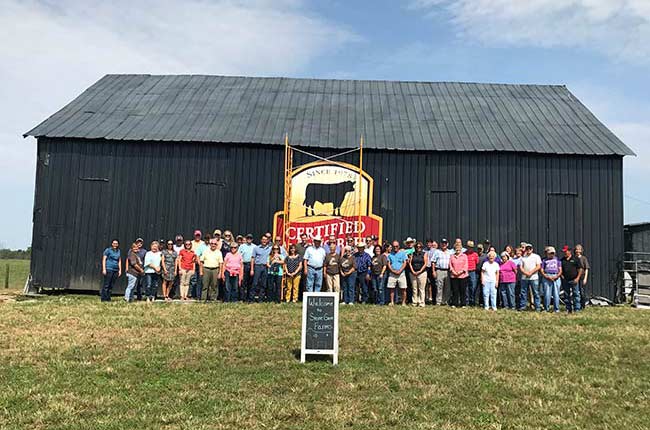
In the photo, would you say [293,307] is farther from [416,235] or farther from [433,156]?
[433,156]

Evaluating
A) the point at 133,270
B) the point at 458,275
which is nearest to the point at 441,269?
the point at 458,275

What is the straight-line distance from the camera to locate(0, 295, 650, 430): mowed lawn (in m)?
5.00

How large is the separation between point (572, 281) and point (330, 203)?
676cm

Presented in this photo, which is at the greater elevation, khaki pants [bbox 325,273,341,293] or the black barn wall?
the black barn wall

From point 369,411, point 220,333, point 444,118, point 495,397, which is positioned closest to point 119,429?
point 369,411

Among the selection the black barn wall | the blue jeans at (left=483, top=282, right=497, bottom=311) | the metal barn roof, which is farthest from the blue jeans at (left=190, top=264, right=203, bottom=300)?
the blue jeans at (left=483, top=282, right=497, bottom=311)

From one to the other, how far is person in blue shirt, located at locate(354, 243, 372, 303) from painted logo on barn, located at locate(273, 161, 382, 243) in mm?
2532

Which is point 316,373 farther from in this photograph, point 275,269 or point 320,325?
point 275,269

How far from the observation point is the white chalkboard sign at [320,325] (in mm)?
7020

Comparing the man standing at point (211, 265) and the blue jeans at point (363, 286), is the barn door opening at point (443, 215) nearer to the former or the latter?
the blue jeans at point (363, 286)

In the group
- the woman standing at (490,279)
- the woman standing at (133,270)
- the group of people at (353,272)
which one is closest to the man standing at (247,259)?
the group of people at (353,272)

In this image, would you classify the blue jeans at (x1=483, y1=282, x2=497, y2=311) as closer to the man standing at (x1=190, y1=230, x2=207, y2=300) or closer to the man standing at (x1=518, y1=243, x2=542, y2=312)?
the man standing at (x1=518, y1=243, x2=542, y2=312)

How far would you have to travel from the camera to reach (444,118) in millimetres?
18125

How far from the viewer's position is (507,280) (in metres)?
13.1
